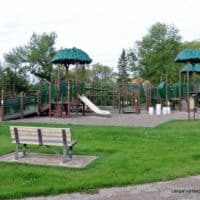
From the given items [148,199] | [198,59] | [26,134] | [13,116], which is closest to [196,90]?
[198,59]

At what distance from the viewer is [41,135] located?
889 centimetres

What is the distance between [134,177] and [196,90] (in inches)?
1033

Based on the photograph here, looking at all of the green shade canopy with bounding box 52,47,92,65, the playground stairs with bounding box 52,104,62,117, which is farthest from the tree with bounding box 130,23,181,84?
the playground stairs with bounding box 52,104,62,117

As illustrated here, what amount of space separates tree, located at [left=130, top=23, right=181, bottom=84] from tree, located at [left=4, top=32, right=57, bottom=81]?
15.2m

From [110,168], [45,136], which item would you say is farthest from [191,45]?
[110,168]

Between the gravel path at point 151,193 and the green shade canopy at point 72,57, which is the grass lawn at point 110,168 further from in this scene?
the green shade canopy at point 72,57

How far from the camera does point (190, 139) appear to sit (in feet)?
39.8

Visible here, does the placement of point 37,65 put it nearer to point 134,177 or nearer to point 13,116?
point 13,116

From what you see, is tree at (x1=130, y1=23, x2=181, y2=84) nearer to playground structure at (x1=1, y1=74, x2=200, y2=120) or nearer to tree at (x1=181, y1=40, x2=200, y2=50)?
tree at (x1=181, y1=40, x2=200, y2=50)

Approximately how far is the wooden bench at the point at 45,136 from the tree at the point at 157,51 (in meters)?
51.2

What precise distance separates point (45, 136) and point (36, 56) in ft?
190

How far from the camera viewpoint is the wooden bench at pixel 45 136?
866cm

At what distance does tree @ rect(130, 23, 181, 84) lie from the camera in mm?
60625

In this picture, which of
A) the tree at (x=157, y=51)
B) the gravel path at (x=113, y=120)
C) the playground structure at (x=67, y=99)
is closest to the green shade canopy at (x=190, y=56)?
the playground structure at (x=67, y=99)
